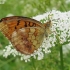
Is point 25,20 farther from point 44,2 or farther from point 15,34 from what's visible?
point 44,2

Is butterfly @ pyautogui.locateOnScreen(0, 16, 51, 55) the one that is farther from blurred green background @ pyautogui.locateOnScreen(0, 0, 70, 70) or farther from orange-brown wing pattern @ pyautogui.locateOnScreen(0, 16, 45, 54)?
blurred green background @ pyautogui.locateOnScreen(0, 0, 70, 70)

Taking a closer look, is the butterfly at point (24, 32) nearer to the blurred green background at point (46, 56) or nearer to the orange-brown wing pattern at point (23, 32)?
the orange-brown wing pattern at point (23, 32)

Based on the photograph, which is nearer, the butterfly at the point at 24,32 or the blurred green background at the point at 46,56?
the butterfly at the point at 24,32

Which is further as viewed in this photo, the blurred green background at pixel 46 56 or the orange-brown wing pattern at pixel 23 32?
the blurred green background at pixel 46 56

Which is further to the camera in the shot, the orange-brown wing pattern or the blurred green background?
the blurred green background

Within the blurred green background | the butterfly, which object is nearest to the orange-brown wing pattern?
the butterfly

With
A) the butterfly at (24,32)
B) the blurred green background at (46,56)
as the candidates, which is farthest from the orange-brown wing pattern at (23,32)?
the blurred green background at (46,56)

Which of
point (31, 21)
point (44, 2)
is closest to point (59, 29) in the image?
point (31, 21)

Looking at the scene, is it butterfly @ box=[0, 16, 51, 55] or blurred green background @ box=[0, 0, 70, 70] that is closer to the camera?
butterfly @ box=[0, 16, 51, 55]
